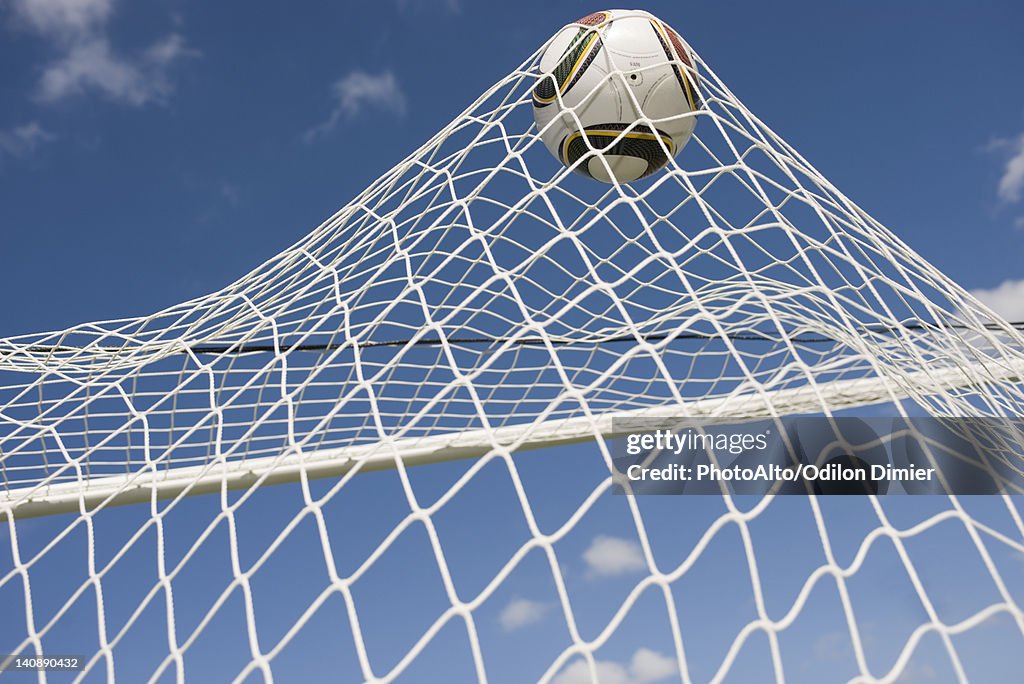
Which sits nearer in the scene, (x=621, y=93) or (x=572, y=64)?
(x=621, y=93)

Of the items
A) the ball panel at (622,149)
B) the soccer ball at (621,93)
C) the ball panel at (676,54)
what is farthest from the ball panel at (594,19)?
the ball panel at (622,149)

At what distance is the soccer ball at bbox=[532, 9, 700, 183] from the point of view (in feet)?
10.2

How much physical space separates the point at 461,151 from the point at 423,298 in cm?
90

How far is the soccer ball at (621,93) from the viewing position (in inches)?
123

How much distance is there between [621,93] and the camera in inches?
123
